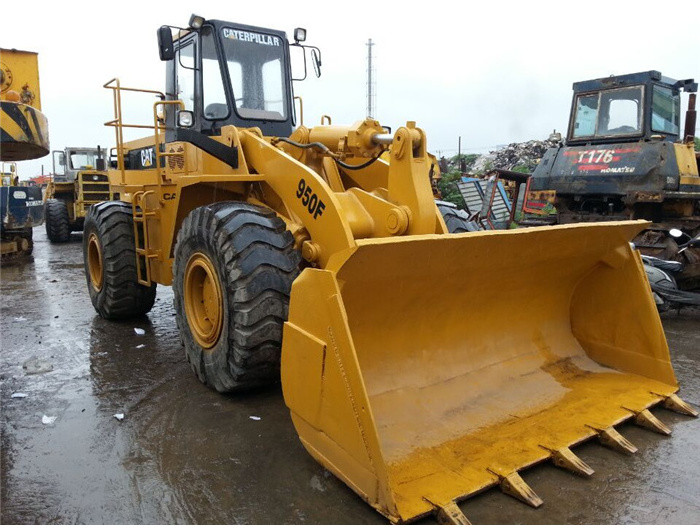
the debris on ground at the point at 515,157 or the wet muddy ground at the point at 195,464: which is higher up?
the debris on ground at the point at 515,157

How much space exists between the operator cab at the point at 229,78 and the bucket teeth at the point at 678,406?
382 cm

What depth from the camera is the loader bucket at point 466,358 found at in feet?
8.87

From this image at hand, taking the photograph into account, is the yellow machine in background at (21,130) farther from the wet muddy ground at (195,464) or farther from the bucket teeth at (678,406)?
the bucket teeth at (678,406)

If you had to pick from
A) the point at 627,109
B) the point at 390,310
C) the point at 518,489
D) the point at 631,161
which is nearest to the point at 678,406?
the point at 518,489

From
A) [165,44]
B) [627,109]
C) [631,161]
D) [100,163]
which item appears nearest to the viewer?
[165,44]

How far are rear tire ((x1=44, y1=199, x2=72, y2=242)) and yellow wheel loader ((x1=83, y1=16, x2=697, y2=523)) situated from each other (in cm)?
1308

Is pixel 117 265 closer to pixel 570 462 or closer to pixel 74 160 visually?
pixel 570 462

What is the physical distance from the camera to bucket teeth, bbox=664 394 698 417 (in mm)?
3721

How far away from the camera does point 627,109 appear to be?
9.24 meters

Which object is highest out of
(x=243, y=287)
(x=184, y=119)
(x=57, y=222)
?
(x=184, y=119)

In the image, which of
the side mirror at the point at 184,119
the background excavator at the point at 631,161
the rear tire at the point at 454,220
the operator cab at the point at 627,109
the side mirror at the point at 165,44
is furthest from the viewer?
the operator cab at the point at 627,109

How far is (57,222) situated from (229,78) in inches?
533

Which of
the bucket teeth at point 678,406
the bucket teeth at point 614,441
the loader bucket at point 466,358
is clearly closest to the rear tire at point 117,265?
the loader bucket at point 466,358

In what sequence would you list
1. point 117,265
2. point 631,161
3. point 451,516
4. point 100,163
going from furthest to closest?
point 100,163 → point 631,161 → point 117,265 → point 451,516
